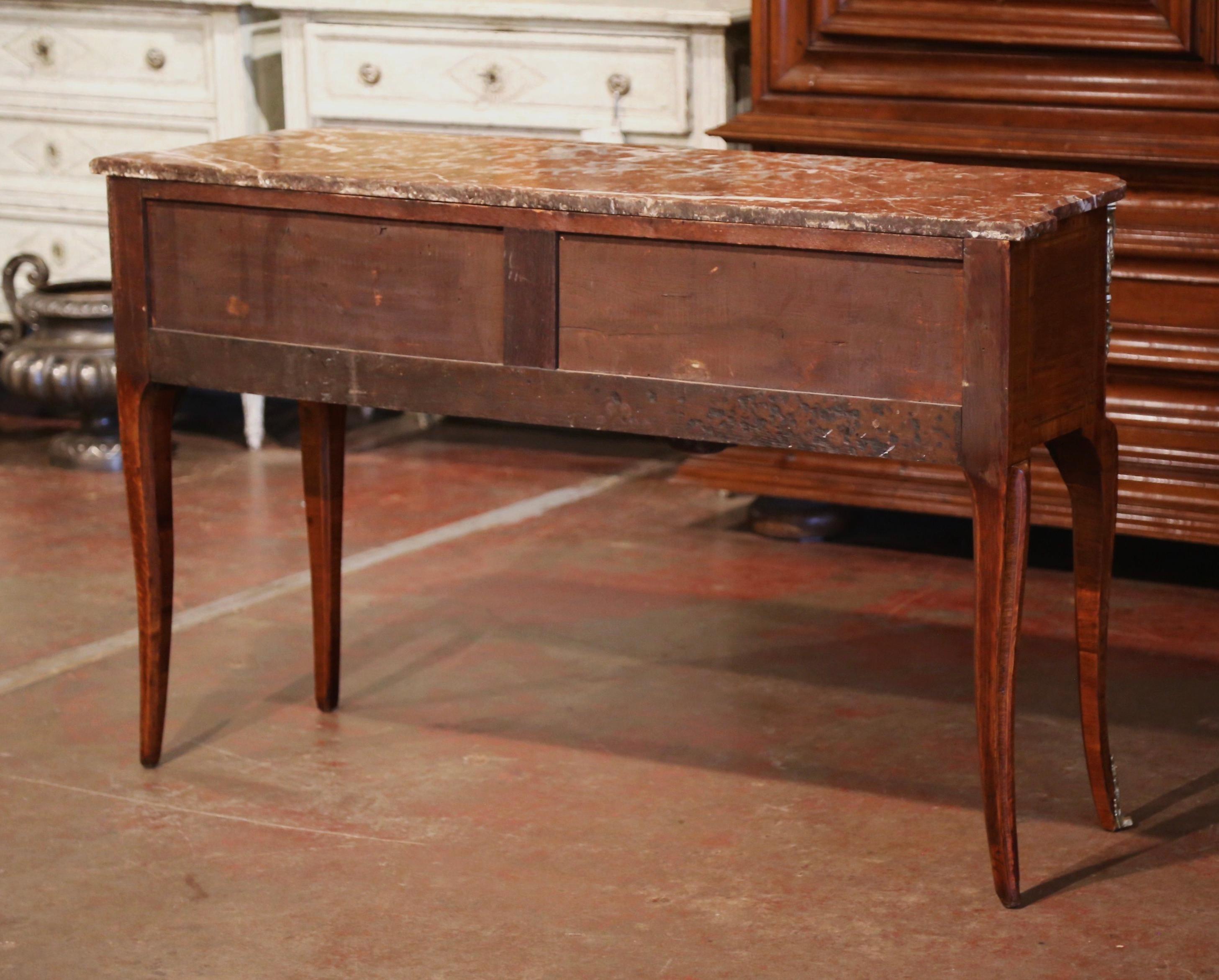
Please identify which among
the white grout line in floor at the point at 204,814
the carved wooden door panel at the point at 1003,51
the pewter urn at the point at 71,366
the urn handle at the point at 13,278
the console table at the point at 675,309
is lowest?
the white grout line in floor at the point at 204,814

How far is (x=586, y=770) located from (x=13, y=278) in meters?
2.85

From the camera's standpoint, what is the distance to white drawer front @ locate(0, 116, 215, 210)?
15.9ft

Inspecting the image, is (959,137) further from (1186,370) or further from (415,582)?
(415,582)

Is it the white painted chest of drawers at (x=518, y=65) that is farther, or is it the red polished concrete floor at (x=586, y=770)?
the white painted chest of drawers at (x=518, y=65)

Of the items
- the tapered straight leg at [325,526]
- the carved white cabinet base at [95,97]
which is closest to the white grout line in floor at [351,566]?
the tapered straight leg at [325,526]

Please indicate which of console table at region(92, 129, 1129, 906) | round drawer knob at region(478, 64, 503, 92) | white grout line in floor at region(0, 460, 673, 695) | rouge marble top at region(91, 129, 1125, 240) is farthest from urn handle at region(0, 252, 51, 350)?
console table at region(92, 129, 1129, 906)

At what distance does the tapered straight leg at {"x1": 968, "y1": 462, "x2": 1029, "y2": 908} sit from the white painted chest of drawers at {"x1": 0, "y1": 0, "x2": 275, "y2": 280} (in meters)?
2.97

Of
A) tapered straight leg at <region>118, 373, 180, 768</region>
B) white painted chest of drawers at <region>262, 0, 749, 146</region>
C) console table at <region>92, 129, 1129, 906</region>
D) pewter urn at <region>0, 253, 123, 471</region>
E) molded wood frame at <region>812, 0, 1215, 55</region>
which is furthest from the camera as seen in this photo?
pewter urn at <region>0, 253, 123, 471</region>

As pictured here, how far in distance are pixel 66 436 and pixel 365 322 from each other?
2518 mm

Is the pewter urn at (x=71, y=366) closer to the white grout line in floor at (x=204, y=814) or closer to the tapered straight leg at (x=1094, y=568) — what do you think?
the white grout line in floor at (x=204, y=814)

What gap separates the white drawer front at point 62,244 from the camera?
193 inches

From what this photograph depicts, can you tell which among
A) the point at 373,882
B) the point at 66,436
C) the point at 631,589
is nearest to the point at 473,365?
the point at 373,882

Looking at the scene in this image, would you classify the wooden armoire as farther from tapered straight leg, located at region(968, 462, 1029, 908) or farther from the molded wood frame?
Result: tapered straight leg, located at region(968, 462, 1029, 908)

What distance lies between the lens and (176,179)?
2.57 m
